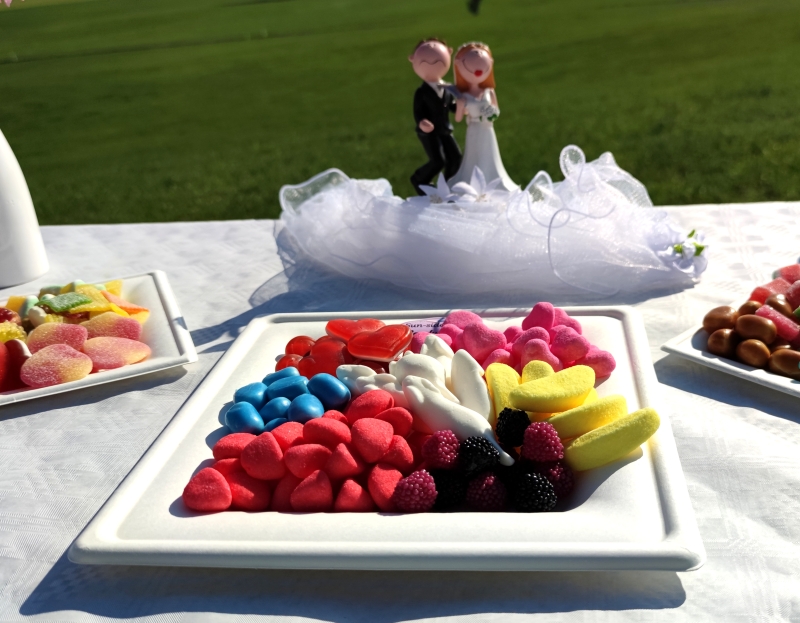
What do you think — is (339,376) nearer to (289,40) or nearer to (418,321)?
(418,321)

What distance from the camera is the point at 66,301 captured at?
1.04 m

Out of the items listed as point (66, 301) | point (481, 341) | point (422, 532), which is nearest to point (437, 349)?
point (481, 341)

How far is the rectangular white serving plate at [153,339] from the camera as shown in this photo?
884 mm

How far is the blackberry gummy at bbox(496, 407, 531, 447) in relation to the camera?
2.23 feet

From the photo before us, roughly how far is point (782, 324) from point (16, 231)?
1105 millimetres

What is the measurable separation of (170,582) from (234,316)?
60cm

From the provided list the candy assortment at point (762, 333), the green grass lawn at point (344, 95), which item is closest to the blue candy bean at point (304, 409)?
the candy assortment at point (762, 333)

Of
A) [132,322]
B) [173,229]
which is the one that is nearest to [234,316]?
[132,322]

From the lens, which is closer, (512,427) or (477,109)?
(512,427)

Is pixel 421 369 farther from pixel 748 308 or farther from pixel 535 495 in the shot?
pixel 748 308

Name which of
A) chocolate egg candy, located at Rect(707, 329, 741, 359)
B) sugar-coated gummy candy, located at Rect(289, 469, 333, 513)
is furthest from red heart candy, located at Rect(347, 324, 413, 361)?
chocolate egg candy, located at Rect(707, 329, 741, 359)

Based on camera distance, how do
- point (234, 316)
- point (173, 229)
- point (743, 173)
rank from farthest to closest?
1. point (743, 173)
2. point (173, 229)
3. point (234, 316)

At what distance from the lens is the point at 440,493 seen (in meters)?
0.64

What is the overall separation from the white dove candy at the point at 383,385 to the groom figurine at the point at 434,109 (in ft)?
1.75
